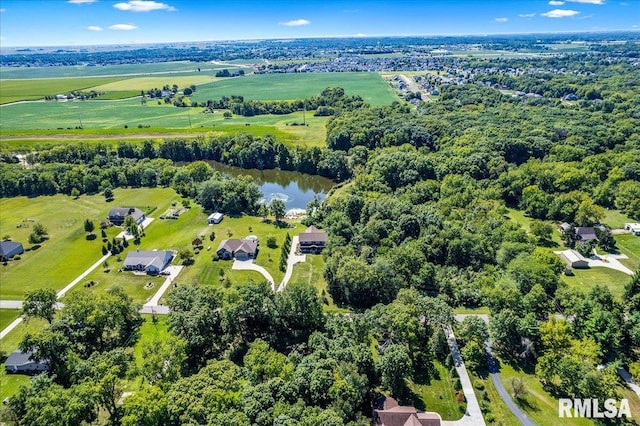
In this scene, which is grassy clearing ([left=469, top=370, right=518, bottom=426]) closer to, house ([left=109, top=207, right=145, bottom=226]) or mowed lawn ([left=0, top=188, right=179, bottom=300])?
mowed lawn ([left=0, top=188, right=179, bottom=300])

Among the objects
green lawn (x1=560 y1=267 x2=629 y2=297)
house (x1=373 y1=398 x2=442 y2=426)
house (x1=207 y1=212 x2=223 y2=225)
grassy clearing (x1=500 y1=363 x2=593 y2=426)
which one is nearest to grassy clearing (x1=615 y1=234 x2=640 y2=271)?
green lawn (x1=560 y1=267 x2=629 y2=297)

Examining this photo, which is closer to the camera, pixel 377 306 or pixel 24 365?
pixel 24 365

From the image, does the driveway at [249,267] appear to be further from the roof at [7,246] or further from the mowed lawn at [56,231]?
the roof at [7,246]

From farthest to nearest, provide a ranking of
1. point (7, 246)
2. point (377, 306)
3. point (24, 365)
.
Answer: point (7, 246), point (377, 306), point (24, 365)

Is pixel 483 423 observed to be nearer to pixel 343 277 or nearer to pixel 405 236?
pixel 343 277

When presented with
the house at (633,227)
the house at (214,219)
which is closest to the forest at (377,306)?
the house at (214,219)

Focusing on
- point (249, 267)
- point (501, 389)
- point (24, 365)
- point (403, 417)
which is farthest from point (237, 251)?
point (501, 389)

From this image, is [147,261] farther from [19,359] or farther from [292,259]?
[292,259]
